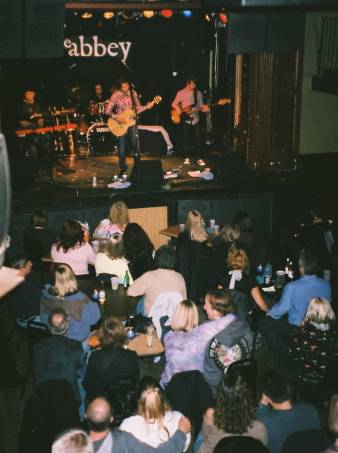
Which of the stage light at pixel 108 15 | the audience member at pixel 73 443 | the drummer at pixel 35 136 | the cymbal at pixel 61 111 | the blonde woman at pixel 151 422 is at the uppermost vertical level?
the stage light at pixel 108 15

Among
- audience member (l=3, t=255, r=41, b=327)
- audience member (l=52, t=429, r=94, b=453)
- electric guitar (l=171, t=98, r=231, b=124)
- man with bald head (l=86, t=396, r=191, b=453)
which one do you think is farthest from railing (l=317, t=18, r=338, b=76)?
audience member (l=52, t=429, r=94, b=453)

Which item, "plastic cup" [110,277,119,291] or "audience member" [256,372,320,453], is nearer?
"audience member" [256,372,320,453]

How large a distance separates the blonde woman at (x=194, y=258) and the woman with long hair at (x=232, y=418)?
280 centimetres

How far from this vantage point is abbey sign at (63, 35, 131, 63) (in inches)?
532

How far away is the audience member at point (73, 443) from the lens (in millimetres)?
3480

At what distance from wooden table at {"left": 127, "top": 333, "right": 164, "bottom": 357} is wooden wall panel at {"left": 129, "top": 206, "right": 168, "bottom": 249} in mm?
4530

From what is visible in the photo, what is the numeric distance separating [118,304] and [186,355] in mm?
1440

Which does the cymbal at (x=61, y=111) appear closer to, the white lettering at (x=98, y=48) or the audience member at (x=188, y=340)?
the white lettering at (x=98, y=48)

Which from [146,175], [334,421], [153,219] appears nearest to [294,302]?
[334,421]

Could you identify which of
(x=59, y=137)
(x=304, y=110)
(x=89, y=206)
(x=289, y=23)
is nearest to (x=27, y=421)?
(x=289, y=23)

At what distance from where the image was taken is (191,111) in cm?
1285

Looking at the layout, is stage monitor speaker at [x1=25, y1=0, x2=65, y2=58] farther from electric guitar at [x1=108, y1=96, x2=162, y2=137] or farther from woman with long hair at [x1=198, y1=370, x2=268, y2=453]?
woman with long hair at [x1=198, y1=370, x2=268, y2=453]

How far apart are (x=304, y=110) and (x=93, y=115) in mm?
4484

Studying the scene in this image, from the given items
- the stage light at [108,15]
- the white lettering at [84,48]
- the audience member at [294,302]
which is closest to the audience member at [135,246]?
the audience member at [294,302]
